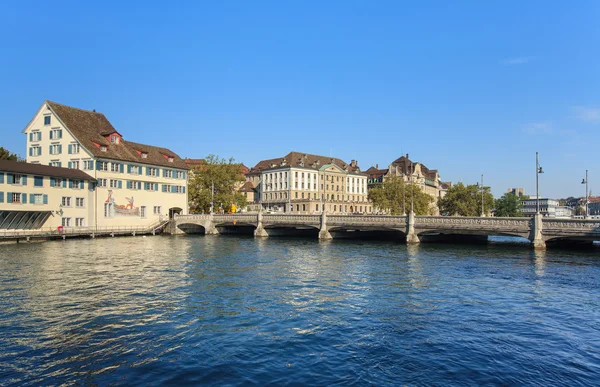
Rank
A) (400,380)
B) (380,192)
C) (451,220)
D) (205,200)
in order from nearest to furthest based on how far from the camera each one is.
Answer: (400,380), (451,220), (205,200), (380,192)

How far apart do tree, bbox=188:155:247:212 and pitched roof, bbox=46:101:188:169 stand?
1266 cm

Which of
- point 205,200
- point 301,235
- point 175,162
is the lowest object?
point 301,235

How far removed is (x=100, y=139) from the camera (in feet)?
254

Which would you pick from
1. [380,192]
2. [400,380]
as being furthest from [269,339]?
[380,192]

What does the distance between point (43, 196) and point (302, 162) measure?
81818 millimetres

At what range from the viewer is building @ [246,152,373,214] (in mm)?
132375

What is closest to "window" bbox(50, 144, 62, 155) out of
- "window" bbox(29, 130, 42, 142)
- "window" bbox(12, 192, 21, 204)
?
"window" bbox(29, 130, 42, 142)

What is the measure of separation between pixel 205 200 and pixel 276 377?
87.8 m

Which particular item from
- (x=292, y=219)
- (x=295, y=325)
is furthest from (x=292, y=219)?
(x=295, y=325)

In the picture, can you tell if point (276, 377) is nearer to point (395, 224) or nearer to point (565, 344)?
point (565, 344)

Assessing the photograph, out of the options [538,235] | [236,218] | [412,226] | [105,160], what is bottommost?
[538,235]

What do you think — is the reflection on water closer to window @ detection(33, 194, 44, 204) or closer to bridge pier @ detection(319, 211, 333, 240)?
window @ detection(33, 194, 44, 204)

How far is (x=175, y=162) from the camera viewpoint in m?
88.4

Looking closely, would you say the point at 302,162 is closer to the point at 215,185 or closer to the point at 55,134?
the point at 215,185
